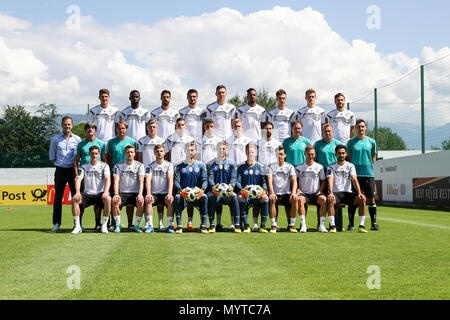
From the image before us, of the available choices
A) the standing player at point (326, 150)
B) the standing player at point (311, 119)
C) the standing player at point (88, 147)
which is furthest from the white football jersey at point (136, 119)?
the standing player at point (326, 150)

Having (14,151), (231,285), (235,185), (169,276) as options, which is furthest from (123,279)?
(14,151)

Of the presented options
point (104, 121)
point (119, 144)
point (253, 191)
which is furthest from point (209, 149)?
point (104, 121)

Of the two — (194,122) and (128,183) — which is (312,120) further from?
(128,183)

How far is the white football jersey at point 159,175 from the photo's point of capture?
9320 mm

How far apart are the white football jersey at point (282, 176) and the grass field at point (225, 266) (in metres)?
0.96

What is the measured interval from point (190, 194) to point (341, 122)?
329 centimetres

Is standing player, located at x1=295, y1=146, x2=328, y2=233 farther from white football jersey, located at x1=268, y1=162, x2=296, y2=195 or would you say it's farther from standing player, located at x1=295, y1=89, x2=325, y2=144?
standing player, located at x1=295, y1=89, x2=325, y2=144

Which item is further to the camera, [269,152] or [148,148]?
[148,148]

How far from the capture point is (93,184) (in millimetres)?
9375

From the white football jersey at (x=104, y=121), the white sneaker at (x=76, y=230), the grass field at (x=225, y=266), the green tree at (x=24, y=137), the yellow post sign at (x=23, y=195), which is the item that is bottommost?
the grass field at (x=225, y=266)

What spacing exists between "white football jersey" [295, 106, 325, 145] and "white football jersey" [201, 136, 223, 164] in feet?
5.58

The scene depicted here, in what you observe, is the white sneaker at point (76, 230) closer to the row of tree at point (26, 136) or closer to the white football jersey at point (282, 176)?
the white football jersey at point (282, 176)

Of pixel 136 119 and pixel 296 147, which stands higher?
pixel 136 119
